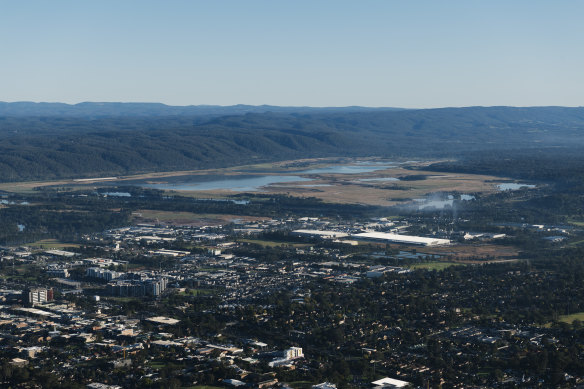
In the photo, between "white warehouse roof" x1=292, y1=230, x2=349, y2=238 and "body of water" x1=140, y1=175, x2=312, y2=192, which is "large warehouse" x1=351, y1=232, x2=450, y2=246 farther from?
"body of water" x1=140, y1=175, x2=312, y2=192

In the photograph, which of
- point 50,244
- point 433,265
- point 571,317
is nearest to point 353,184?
point 50,244

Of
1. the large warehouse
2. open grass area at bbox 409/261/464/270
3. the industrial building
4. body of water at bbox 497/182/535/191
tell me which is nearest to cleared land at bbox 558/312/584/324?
open grass area at bbox 409/261/464/270

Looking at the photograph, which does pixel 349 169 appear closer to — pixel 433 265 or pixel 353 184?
pixel 353 184

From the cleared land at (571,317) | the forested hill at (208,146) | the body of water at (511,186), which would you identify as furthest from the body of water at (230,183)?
the cleared land at (571,317)

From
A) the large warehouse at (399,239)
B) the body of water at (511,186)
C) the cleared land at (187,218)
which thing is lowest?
the cleared land at (187,218)

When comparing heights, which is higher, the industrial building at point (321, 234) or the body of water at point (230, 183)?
the industrial building at point (321, 234)

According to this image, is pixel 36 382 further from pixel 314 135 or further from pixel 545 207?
pixel 314 135

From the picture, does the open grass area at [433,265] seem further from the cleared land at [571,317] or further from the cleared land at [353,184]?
the cleared land at [353,184]
